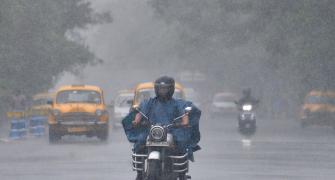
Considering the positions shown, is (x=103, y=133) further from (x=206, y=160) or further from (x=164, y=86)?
(x=164, y=86)

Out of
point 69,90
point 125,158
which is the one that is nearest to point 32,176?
point 125,158

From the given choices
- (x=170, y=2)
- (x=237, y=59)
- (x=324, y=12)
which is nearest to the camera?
(x=324, y=12)

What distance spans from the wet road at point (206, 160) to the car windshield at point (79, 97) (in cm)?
151

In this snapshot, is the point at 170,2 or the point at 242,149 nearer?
the point at 242,149

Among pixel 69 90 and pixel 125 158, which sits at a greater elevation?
pixel 69 90

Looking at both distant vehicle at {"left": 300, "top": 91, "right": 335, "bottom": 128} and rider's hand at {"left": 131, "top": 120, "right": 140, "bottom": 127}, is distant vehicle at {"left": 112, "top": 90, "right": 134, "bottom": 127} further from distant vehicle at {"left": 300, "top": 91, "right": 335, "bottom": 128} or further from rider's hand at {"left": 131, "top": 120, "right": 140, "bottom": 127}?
rider's hand at {"left": 131, "top": 120, "right": 140, "bottom": 127}

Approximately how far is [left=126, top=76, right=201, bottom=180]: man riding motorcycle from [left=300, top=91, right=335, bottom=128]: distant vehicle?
3392 centimetres

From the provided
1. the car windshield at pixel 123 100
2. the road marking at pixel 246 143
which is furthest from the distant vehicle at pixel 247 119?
the car windshield at pixel 123 100

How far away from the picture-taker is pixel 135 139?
45.6 ft

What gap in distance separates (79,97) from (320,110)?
46.3 feet

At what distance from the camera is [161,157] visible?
1342 centimetres

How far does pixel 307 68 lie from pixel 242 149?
22.7 m

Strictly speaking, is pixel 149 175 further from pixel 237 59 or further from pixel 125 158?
pixel 237 59

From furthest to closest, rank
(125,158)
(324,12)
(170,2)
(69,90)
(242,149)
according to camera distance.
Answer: (170,2) → (324,12) → (69,90) → (242,149) → (125,158)
